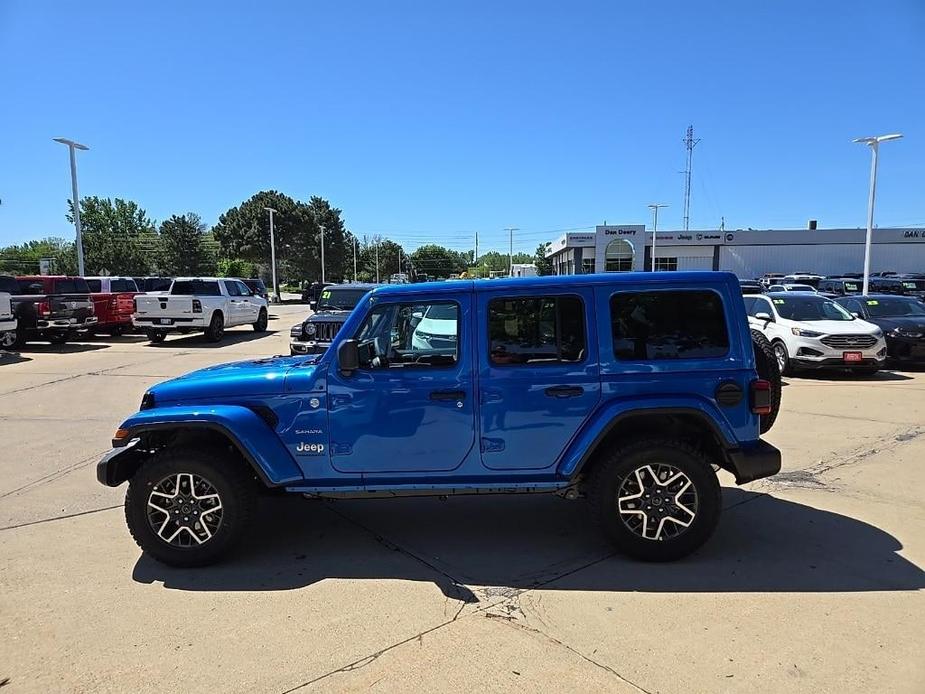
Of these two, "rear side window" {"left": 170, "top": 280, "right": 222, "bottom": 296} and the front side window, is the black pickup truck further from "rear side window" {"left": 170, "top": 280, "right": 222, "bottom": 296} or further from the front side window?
the front side window

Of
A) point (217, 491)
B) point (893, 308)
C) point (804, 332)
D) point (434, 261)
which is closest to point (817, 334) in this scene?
point (804, 332)

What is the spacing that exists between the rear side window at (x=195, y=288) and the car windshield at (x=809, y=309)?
16.0m

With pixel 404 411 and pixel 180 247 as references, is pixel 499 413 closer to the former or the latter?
pixel 404 411

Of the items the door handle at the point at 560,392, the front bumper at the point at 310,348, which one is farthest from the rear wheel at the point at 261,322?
the door handle at the point at 560,392

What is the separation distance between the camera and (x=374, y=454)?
3809 millimetres

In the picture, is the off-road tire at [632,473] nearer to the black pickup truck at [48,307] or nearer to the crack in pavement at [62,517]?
the crack in pavement at [62,517]

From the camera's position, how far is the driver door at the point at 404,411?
3762mm

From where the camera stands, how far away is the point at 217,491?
3.82 m

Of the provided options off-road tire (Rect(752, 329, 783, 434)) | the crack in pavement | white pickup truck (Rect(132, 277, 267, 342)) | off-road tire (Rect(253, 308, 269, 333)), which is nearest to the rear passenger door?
off-road tire (Rect(752, 329, 783, 434))

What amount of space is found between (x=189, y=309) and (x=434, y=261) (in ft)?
Result: 365

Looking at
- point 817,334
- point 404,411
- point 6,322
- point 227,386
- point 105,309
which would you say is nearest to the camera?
point 404,411

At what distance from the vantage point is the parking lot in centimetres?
279

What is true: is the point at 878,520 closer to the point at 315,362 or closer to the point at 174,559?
the point at 315,362

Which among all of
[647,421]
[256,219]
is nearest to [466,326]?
[647,421]
